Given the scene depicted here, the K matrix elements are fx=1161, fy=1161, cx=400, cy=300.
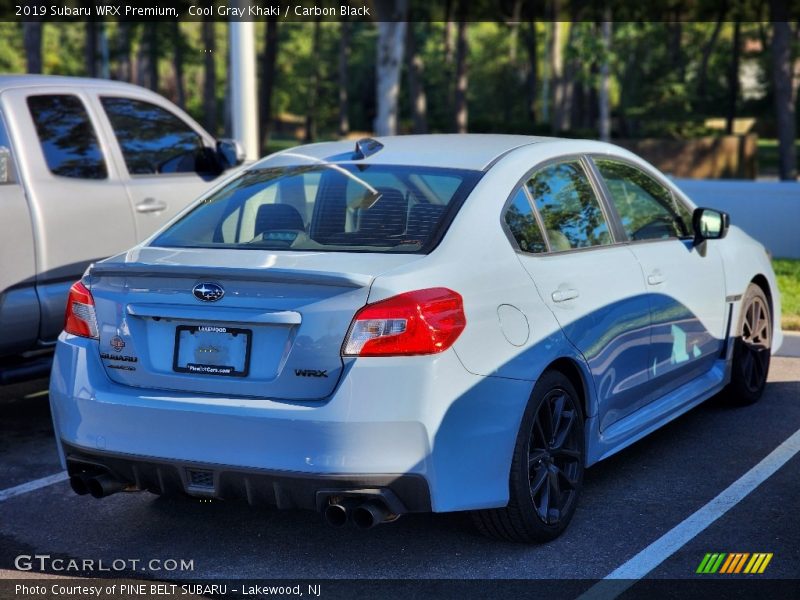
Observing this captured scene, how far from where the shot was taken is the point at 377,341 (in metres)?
4.09

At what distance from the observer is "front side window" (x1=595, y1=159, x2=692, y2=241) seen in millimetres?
5863

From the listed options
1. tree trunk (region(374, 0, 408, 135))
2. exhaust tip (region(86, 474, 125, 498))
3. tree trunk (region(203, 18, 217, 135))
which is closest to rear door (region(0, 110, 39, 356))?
exhaust tip (region(86, 474, 125, 498))

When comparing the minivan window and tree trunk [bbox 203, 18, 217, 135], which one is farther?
tree trunk [bbox 203, 18, 217, 135]

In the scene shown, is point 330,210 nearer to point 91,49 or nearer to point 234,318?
point 234,318

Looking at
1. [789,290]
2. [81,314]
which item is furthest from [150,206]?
[789,290]

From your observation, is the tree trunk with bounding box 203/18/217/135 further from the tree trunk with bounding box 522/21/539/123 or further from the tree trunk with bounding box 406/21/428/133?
the tree trunk with bounding box 522/21/539/123

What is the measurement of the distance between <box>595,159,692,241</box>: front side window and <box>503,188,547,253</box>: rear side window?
2.78 feet

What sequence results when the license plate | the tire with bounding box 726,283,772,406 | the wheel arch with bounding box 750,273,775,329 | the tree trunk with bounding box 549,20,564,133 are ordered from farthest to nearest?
the tree trunk with bounding box 549,20,564,133 → the wheel arch with bounding box 750,273,775,329 → the tire with bounding box 726,283,772,406 → the license plate

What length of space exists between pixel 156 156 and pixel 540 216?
12.2 feet

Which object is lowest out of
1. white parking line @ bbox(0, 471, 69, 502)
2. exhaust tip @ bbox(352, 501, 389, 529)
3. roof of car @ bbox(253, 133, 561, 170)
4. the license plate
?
white parking line @ bbox(0, 471, 69, 502)

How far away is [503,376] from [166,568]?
153 cm

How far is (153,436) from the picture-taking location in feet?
14.2

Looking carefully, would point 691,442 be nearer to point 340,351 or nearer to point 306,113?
point 340,351

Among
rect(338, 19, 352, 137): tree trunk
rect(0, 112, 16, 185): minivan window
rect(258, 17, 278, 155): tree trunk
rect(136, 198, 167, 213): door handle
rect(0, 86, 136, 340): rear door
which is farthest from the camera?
rect(338, 19, 352, 137): tree trunk
